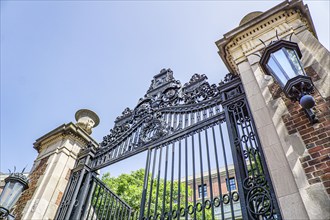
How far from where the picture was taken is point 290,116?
124 inches

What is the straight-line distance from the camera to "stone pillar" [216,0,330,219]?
2461 millimetres

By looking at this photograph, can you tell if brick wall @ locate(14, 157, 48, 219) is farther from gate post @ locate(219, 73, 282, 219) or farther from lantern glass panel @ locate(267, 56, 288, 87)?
lantern glass panel @ locate(267, 56, 288, 87)

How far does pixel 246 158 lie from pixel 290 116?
0.87 m

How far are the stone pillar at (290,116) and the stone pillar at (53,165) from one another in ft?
14.1

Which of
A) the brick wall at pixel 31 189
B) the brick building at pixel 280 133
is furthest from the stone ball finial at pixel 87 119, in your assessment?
the brick wall at pixel 31 189

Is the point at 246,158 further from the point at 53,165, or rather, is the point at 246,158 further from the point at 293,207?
the point at 53,165

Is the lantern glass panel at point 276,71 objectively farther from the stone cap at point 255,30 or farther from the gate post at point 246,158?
the stone cap at point 255,30

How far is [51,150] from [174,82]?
358 centimetres

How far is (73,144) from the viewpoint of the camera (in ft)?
20.6

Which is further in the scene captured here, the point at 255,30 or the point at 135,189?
the point at 135,189

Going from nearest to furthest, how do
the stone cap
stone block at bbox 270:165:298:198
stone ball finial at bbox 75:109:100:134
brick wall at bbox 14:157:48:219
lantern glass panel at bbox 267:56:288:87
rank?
stone block at bbox 270:165:298:198 < lantern glass panel at bbox 267:56:288:87 < the stone cap < brick wall at bbox 14:157:48:219 < stone ball finial at bbox 75:109:100:134

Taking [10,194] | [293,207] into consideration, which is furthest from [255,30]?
[10,194]

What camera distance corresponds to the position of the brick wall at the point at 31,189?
515cm

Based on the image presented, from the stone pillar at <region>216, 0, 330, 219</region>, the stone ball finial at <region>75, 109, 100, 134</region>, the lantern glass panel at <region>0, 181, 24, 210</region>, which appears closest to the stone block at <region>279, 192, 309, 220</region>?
the stone pillar at <region>216, 0, 330, 219</region>
